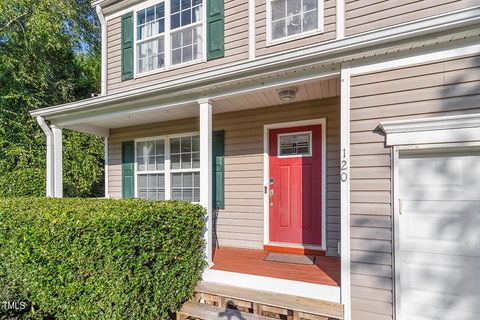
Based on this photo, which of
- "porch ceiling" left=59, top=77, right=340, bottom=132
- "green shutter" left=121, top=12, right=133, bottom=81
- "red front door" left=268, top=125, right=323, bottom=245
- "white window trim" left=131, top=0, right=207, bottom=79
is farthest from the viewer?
"green shutter" left=121, top=12, right=133, bottom=81

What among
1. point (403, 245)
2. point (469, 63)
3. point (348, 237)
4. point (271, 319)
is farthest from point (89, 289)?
point (469, 63)

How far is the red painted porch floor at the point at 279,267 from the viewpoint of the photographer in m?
2.81

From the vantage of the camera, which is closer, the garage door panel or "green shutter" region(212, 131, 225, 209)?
the garage door panel

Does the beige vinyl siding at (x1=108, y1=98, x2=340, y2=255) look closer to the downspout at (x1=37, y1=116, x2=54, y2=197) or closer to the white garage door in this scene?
the white garage door

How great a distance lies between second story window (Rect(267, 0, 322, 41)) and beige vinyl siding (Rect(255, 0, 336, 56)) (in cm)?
8

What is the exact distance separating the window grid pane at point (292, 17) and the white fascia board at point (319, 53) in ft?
4.41

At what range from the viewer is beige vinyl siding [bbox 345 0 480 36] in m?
2.87

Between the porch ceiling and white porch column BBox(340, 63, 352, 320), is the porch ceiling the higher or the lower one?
Result: the higher one

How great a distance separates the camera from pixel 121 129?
516cm

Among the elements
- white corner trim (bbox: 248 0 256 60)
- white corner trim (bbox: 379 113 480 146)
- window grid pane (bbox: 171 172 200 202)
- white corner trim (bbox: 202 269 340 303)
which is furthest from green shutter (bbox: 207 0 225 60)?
white corner trim (bbox: 202 269 340 303)

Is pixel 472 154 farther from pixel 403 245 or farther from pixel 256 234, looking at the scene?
pixel 256 234

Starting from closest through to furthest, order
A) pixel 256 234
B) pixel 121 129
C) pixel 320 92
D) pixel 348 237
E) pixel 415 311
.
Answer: pixel 415 311, pixel 348 237, pixel 320 92, pixel 256 234, pixel 121 129

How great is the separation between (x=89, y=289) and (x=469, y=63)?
139 inches

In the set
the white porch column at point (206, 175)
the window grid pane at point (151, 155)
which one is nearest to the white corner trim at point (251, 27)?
the white porch column at point (206, 175)
